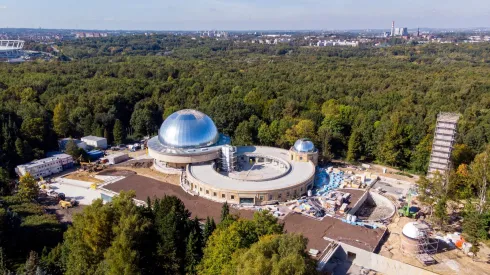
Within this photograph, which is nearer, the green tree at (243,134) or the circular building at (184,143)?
the circular building at (184,143)

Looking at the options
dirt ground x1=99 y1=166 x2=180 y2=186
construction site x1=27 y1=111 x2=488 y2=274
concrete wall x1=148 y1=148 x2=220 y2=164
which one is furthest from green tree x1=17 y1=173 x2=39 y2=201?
concrete wall x1=148 y1=148 x2=220 y2=164

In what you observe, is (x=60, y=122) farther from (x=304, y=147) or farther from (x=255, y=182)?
(x=304, y=147)

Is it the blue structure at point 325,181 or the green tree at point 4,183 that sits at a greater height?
the green tree at point 4,183

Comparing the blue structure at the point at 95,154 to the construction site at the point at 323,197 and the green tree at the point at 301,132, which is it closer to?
the construction site at the point at 323,197

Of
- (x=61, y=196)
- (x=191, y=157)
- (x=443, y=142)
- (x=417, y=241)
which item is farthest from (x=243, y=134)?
(x=417, y=241)

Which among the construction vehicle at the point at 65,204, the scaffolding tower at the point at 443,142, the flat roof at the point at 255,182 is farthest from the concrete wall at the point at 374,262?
the construction vehicle at the point at 65,204

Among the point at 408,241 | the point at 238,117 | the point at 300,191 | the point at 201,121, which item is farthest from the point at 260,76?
the point at 408,241

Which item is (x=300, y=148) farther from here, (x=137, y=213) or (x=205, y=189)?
(x=137, y=213)
